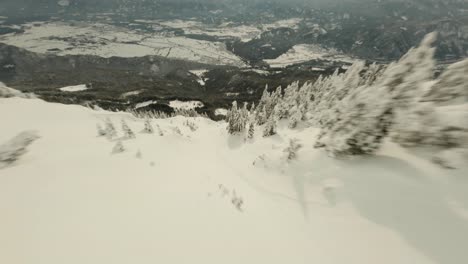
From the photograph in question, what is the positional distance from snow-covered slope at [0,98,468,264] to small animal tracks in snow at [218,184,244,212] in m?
0.04

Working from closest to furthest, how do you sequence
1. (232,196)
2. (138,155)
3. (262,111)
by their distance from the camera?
(232,196), (138,155), (262,111)

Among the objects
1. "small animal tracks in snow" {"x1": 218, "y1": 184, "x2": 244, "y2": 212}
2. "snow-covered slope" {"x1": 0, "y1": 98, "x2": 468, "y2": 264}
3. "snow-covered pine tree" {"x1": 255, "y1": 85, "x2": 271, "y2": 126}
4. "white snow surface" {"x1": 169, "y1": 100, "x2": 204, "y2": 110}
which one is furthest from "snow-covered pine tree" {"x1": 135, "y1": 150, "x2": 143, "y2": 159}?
"white snow surface" {"x1": 169, "y1": 100, "x2": 204, "y2": 110}

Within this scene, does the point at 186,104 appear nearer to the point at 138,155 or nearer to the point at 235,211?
the point at 138,155

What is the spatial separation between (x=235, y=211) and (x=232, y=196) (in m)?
0.92

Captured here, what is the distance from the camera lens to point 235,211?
7.34 metres

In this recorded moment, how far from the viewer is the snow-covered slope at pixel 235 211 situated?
5.54 metres

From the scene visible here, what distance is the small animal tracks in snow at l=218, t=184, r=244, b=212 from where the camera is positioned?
25.1 feet

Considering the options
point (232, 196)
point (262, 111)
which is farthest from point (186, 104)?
point (232, 196)

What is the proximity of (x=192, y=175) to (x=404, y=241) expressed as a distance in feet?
20.4

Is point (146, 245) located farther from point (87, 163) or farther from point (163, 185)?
point (87, 163)

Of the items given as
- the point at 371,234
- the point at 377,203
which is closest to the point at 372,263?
the point at 371,234

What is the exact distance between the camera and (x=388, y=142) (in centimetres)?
872

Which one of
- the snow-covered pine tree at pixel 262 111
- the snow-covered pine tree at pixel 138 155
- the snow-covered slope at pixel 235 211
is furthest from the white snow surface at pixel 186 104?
the snow-covered slope at pixel 235 211

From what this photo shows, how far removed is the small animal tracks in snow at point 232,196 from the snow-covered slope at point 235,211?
4cm
